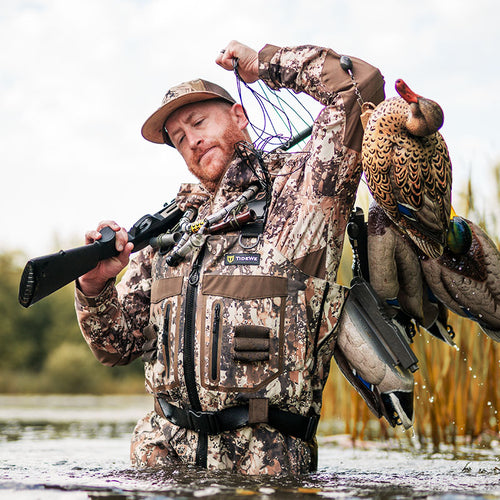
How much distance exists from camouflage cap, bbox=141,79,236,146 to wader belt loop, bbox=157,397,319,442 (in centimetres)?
146

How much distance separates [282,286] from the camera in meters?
2.86

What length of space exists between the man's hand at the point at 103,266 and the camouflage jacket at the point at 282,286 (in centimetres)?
30

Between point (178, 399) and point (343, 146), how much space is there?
131 cm

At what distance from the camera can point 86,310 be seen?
3.27 meters

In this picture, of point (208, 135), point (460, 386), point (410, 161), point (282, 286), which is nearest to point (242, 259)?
point (282, 286)

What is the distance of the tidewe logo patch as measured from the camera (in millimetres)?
2910

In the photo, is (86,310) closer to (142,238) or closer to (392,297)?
(142,238)

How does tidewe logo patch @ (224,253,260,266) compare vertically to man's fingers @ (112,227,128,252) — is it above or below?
below

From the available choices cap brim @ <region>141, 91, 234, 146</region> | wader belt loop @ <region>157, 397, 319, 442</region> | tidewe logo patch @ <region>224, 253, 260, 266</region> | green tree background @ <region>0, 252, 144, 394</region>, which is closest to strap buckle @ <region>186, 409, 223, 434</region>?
wader belt loop @ <region>157, 397, 319, 442</region>

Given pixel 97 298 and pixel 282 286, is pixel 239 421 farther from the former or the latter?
pixel 97 298

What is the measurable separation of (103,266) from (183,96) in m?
0.90

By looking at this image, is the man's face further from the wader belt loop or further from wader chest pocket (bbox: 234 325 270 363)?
the wader belt loop

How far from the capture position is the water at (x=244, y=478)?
2.19 meters

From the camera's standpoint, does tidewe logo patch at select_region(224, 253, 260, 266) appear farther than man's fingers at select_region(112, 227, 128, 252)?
No
